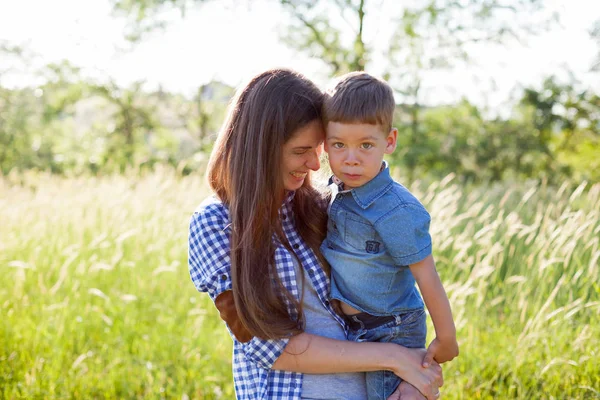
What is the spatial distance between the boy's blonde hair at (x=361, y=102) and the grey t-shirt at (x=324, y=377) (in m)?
0.50

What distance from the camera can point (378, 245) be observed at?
1.96 m

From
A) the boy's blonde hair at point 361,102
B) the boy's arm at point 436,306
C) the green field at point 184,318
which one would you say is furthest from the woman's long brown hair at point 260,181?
the green field at point 184,318

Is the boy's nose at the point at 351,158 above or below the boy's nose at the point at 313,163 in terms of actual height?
above

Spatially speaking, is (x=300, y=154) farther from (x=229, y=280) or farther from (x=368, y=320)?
(x=368, y=320)

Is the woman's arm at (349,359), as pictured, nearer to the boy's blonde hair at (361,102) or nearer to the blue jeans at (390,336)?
the blue jeans at (390,336)

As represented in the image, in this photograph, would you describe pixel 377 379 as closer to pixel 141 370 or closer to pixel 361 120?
pixel 361 120

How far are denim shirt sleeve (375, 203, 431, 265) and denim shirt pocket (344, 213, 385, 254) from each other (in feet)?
0.16

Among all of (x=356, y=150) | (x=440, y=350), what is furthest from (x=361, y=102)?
(x=440, y=350)

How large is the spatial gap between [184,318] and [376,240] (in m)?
2.94

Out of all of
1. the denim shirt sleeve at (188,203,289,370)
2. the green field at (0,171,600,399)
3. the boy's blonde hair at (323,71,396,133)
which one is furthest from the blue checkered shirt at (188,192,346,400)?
the green field at (0,171,600,399)

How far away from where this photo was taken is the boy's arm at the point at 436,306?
1899mm

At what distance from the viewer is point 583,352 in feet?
11.1

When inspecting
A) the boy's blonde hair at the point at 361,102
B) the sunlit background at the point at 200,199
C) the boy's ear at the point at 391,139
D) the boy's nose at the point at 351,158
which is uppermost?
the boy's blonde hair at the point at 361,102

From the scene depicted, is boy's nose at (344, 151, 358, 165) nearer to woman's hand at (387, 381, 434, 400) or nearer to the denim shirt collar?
the denim shirt collar
